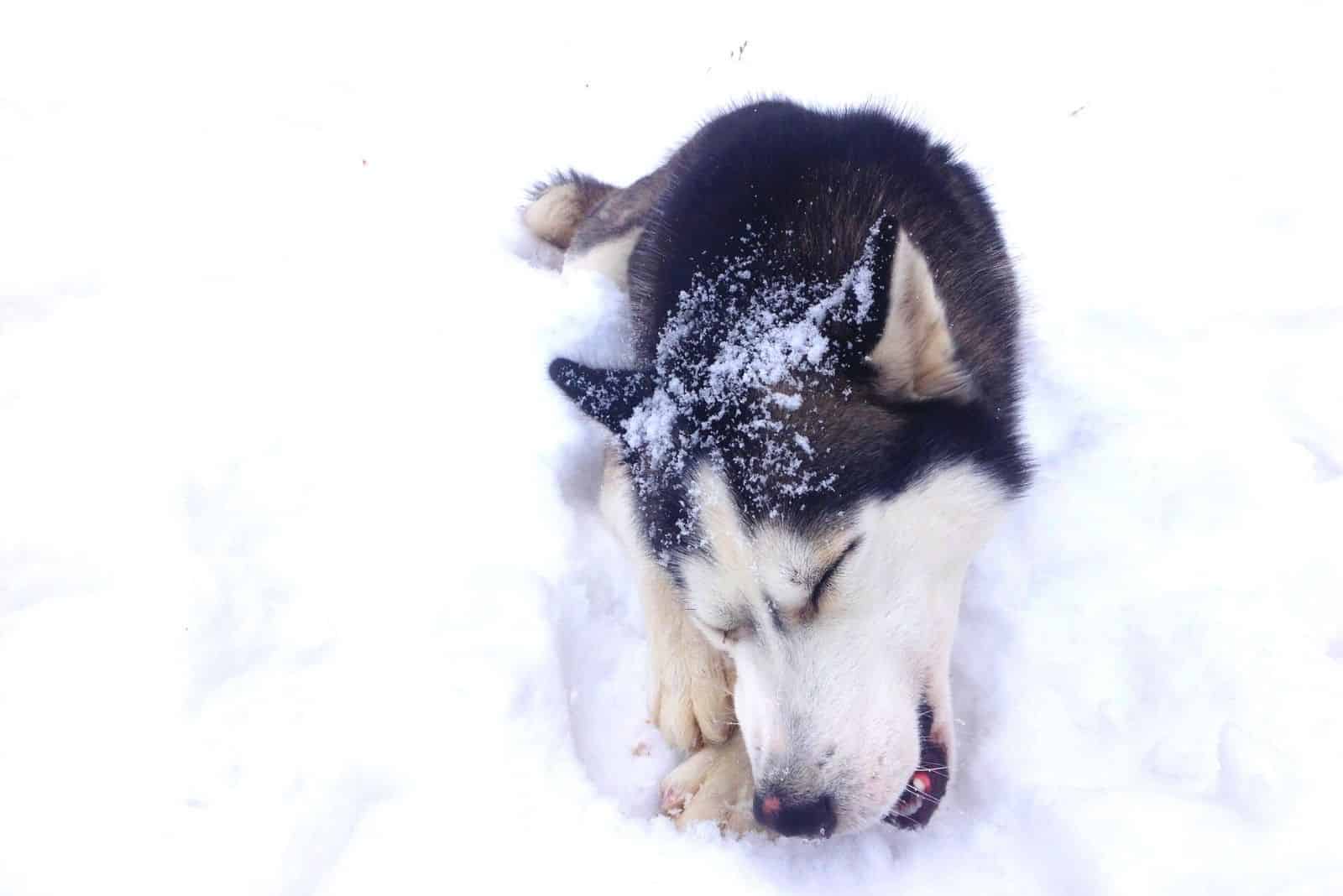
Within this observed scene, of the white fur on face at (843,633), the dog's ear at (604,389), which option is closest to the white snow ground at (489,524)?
the white fur on face at (843,633)

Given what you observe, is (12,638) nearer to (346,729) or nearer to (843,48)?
(346,729)

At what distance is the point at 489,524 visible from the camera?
2.96 metres

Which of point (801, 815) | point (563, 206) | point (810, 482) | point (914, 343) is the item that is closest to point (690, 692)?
point (801, 815)

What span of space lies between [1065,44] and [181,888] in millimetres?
7344

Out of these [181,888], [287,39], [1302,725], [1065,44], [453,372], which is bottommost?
[1302,725]

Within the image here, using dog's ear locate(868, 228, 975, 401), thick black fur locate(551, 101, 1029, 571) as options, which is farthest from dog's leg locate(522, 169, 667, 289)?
dog's ear locate(868, 228, 975, 401)

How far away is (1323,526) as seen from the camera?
8.81 feet

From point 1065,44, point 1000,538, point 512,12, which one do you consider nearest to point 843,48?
point 1065,44

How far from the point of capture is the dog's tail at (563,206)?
4680 millimetres

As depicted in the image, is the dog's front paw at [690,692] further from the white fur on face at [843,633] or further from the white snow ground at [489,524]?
the white fur on face at [843,633]

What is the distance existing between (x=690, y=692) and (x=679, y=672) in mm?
72

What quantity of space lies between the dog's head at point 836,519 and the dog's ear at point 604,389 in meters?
0.18

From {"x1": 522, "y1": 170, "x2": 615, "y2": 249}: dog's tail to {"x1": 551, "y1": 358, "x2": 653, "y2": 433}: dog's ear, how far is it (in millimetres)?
2273

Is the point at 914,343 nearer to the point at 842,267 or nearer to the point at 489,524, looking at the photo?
the point at 842,267
